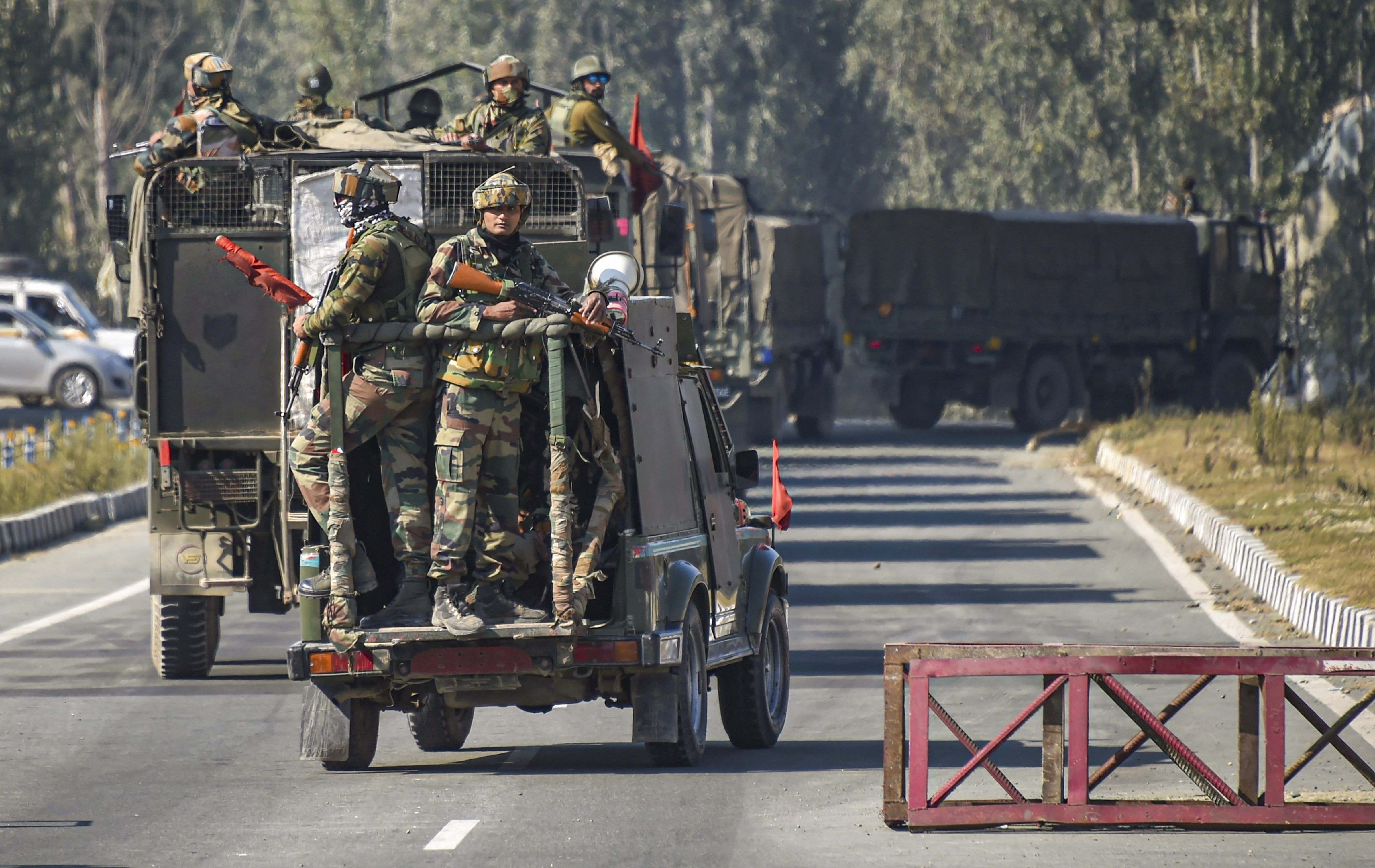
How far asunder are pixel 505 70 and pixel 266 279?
199 inches

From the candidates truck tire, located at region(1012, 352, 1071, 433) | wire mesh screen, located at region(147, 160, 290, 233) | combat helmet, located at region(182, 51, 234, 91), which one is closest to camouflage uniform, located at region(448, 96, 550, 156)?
combat helmet, located at region(182, 51, 234, 91)

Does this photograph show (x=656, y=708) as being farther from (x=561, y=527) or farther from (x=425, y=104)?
(x=425, y=104)

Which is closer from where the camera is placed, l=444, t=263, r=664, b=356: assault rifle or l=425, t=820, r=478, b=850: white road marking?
l=425, t=820, r=478, b=850: white road marking

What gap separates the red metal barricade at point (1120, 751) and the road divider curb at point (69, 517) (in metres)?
12.7

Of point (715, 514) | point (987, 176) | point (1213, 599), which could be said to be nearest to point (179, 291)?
point (715, 514)

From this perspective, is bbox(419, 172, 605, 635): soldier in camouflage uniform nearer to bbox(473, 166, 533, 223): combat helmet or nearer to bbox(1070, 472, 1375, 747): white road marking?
bbox(473, 166, 533, 223): combat helmet

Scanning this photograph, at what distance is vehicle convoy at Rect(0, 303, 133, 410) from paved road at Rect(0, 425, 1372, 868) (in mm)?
21195

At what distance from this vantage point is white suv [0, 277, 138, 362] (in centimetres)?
4209

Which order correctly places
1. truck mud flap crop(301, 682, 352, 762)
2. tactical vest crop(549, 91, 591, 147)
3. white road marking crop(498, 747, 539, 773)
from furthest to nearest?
1. tactical vest crop(549, 91, 591, 147)
2. white road marking crop(498, 747, 539, 773)
3. truck mud flap crop(301, 682, 352, 762)

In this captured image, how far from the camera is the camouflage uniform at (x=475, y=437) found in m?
9.20

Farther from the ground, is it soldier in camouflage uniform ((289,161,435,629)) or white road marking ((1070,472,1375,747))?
soldier in camouflage uniform ((289,161,435,629))

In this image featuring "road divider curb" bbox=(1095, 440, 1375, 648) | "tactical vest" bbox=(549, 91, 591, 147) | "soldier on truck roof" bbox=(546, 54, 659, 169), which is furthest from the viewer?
"tactical vest" bbox=(549, 91, 591, 147)

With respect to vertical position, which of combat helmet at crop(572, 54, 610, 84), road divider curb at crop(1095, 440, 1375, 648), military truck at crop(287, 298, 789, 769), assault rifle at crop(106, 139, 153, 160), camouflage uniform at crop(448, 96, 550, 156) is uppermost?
combat helmet at crop(572, 54, 610, 84)

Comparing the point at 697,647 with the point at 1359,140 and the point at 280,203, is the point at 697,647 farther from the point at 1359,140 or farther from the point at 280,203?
the point at 1359,140
